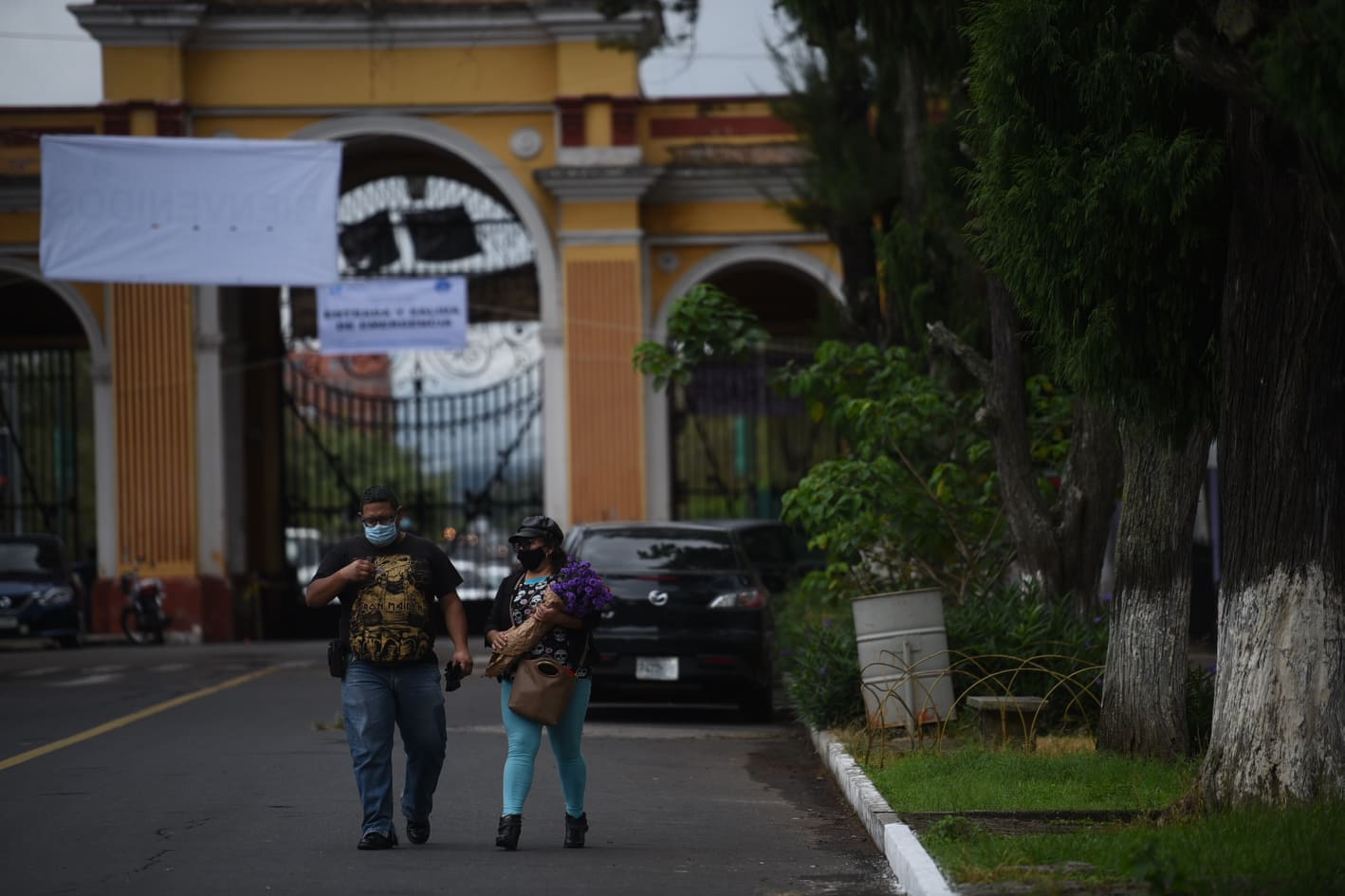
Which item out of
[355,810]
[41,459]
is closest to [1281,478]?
[355,810]

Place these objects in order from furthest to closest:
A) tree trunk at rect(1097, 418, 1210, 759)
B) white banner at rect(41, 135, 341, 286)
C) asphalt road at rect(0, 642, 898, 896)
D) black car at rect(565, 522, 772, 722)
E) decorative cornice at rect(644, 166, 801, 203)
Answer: decorative cornice at rect(644, 166, 801, 203)
white banner at rect(41, 135, 341, 286)
black car at rect(565, 522, 772, 722)
tree trunk at rect(1097, 418, 1210, 759)
asphalt road at rect(0, 642, 898, 896)

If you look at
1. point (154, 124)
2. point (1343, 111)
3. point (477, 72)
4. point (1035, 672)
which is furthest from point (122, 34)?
point (1343, 111)

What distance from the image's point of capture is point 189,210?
22859 millimetres

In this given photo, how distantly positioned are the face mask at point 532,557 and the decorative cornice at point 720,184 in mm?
20312

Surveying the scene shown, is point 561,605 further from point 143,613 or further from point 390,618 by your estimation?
point 143,613

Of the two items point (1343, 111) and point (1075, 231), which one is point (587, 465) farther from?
point (1343, 111)

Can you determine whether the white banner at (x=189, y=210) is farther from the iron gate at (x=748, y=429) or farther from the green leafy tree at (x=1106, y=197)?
the green leafy tree at (x=1106, y=197)

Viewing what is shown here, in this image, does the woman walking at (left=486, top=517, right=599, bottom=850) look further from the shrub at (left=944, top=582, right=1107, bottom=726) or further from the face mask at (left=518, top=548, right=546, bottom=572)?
the shrub at (left=944, top=582, right=1107, bottom=726)

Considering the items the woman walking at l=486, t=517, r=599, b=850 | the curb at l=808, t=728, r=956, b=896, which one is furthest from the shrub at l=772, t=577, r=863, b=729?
the woman walking at l=486, t=517, r=599, b=850

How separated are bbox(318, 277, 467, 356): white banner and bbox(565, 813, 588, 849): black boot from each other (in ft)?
60.5

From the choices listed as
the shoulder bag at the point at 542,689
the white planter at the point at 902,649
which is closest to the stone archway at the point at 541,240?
the white planter at the point at 902,649

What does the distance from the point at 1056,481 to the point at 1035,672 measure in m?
5.31

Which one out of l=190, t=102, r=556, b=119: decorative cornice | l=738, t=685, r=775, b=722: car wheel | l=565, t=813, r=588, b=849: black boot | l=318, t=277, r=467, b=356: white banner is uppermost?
l=190, t=102, r=556, b=119: decorative cornice

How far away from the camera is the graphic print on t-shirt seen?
8.77m
